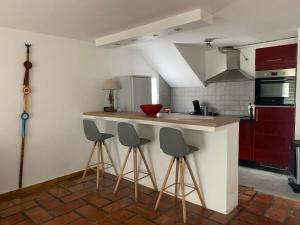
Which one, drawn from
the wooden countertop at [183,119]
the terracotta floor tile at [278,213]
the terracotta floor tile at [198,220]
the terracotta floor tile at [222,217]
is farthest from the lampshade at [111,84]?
the terracotta floor tile at [278,213]

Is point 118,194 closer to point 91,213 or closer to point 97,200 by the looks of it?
point 97,200

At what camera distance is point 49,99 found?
3426mm

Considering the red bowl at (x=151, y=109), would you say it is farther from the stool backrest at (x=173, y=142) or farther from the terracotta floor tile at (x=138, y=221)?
the terracotta floor tile at (x=138, y=221)

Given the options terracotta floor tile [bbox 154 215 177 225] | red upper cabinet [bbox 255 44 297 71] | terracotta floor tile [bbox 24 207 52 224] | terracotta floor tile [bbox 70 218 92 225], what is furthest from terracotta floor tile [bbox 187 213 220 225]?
red upper cabinet [bbox 255 44 297 71]

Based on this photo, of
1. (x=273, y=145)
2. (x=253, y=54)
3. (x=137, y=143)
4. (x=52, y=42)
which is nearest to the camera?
(x=137, y=143)

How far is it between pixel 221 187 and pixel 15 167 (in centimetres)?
267

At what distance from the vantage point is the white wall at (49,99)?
9.96 feet

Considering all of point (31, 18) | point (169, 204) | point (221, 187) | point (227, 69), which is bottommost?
point (169, 204)

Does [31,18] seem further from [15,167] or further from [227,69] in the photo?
[227,69]

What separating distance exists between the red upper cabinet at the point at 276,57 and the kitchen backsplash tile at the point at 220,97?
478 mm

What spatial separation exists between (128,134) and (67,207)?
3.71ft

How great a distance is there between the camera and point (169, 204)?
9.25 feet

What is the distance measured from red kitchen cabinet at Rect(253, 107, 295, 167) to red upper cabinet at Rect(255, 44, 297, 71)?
27.4 inches

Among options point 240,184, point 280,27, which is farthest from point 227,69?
point 240,184
